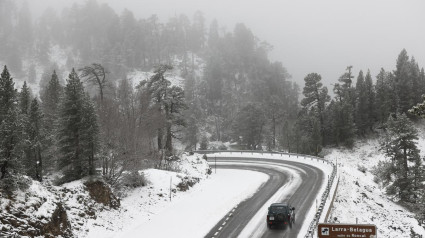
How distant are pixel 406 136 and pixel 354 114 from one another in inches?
1480

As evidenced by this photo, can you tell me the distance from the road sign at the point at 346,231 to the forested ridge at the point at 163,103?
6493 millimetres

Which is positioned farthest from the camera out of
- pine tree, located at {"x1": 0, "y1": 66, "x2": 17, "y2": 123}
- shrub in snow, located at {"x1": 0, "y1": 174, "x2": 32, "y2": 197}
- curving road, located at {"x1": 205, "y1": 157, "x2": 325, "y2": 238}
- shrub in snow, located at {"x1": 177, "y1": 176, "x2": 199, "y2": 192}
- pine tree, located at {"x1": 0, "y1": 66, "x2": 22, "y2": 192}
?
shrub in snow, located at {"x1": 177, "y1": 176, "x2": 199, "y2": 192}

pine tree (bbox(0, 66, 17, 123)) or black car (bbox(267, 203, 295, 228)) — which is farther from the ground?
pine tree (bbox(0, 66, 17, 123))

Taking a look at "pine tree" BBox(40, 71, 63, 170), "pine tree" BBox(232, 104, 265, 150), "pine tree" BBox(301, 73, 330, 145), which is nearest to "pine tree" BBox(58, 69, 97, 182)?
"pine tree" BBox(40, 71, 63, 170)

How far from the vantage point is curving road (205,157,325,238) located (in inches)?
915

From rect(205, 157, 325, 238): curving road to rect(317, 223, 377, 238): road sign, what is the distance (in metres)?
11.9

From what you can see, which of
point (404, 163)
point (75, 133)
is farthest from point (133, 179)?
point (404, 163)

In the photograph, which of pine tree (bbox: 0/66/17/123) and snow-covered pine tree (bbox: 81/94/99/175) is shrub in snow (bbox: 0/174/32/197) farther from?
pine tree (bbox: 0/66/17/123)

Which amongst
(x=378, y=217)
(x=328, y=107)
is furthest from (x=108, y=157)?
(x=328, y=107)

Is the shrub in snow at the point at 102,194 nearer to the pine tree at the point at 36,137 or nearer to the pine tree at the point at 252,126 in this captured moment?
the pine tree at the point at 36,137

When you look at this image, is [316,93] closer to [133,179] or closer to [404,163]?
[404,163]

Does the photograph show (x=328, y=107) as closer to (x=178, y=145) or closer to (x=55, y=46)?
(x=178, y=145)

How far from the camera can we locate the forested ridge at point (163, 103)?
26.8 meters

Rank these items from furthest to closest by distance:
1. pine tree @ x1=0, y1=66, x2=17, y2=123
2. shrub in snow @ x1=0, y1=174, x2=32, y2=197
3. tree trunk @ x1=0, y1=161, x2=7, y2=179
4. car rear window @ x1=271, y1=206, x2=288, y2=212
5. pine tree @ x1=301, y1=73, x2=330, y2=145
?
→ pine tree @ x1=301, y1=73, x2=330, y2=145
pine tree @ x1=0, y1=66, x2=17, y2=123
car rear window @ x1=271, y1=206, x2=288, y2=212
tree trunk @ x1=0, y1=161, x2=7, y2=179
shrub in snow @ x1=0, y1=174, x2=32, y2=197
